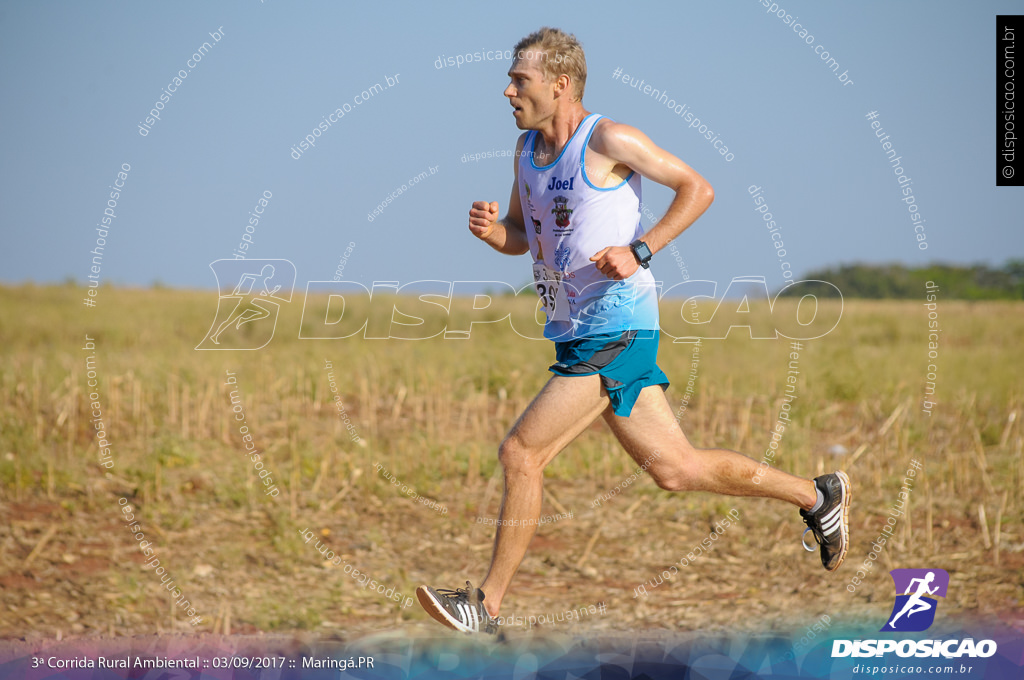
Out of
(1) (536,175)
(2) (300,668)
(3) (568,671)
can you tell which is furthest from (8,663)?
(1) (536,175)

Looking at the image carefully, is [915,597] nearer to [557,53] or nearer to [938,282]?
[557,53]

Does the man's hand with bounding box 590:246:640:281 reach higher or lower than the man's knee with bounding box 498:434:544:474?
higher

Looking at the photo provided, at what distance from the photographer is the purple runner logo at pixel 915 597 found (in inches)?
188

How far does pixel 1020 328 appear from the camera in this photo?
15.4 m

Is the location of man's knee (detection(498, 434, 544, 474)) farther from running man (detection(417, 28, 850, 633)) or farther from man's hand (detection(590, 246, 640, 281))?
man's hand (detection(590, 246, 640, 281))

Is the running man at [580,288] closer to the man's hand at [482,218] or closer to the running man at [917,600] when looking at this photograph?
the man's hand at [482,218]

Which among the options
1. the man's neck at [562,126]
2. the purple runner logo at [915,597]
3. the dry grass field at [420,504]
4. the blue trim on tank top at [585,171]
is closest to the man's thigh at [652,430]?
the blue trim on tank top at [585,171]

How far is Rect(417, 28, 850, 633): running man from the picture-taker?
12.3ft

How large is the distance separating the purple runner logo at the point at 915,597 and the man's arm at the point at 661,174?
7.79ft

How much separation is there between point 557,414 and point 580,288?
51cm

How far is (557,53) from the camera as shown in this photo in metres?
3.80

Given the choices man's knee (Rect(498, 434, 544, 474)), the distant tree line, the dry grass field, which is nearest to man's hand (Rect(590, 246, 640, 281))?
man's knee (Rect(498, 434, 544, 474))

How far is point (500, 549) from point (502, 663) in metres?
0.64

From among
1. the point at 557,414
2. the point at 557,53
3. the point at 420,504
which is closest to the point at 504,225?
the point at 557,53
